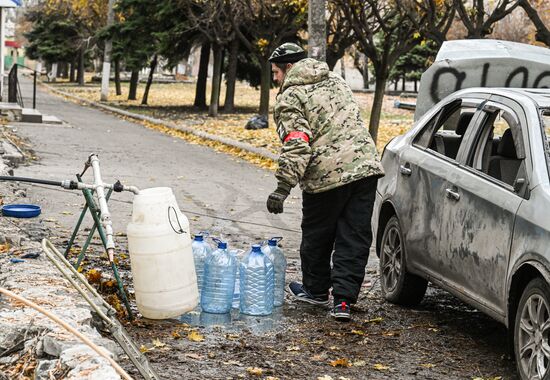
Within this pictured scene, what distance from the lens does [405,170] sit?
25.1ft

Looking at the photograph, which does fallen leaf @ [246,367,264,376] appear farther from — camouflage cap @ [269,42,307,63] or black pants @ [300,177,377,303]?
camouflage cap @ [269,42,307,63]

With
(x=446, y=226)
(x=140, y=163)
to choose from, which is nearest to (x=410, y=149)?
(x=446, y=226)

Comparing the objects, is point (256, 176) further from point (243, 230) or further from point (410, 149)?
point (410, 149)

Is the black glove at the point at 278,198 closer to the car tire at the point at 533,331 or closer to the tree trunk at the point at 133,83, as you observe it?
the car tire at the point at 533,331

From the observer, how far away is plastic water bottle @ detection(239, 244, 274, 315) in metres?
7.05

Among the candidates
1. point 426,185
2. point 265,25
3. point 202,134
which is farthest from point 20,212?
point 265,25

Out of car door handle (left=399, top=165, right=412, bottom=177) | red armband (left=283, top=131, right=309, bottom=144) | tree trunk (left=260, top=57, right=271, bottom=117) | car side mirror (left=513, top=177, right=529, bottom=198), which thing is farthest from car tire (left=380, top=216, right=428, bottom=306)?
tree trunk (left=260, top=57, right=271, bottom=117)

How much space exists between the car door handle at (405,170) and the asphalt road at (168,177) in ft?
7.62

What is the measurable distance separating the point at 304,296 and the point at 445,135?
1631 mm

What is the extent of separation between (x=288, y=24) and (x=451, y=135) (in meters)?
25.9

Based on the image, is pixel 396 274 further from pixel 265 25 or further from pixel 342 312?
pixel 265 25

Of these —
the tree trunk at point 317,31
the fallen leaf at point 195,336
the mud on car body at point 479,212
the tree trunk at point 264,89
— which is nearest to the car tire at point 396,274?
the mud on car body at point 479,212

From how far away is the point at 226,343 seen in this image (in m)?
6.33

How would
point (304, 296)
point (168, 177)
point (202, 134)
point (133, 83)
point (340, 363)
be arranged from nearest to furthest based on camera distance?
1. point (340, 363)
2. point (304, 296)
3. point (168, 177)
4. point (202, 134)
5. point (133, 83)
